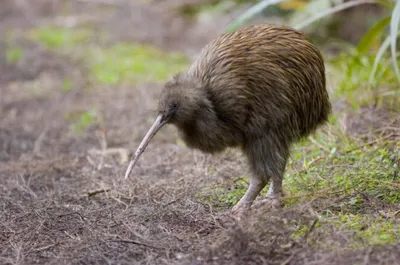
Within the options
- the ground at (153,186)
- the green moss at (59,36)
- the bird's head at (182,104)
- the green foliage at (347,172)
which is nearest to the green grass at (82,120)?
the ground at (153,186)

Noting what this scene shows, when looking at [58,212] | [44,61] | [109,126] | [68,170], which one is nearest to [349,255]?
[58,212]

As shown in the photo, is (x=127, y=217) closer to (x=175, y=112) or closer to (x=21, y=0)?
(x=175, y=112)

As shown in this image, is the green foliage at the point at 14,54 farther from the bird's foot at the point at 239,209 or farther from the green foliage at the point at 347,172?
the bird's foot at the point at 239,209

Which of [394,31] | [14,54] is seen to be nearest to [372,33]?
[394,31]

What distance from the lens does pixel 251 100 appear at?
4.24m

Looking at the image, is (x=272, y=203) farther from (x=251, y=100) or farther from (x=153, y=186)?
(x=153, y=186)

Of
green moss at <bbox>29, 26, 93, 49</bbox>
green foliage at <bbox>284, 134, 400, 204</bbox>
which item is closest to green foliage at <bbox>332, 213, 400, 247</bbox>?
green foliage at <bbox>284, 134, 400, 204</bbox>

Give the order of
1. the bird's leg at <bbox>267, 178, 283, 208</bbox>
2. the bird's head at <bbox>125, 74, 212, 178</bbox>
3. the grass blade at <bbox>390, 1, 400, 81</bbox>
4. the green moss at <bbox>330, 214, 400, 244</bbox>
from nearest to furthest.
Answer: the green moss at <bbox>330, 214, 400, 244</bbox>, the bird's head at <bbox>125, 74, 212, 178</bbox>, the bird's leg at <bbox>267, 178, 283, 208</bbox>, the grass blade at <bbox>390, 1, 400, 81</bbox>

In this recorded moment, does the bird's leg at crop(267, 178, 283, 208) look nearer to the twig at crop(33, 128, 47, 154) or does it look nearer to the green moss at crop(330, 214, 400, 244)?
the green moss at crop(330, 214, 400, 244)

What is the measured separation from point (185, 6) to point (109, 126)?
4.00 m

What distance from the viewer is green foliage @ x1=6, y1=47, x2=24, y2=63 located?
1054cm

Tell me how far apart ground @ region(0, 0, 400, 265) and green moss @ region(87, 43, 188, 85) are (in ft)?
0.12

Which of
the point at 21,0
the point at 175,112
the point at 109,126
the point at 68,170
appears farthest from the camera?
the point at 21,0

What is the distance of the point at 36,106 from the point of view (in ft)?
27.8
